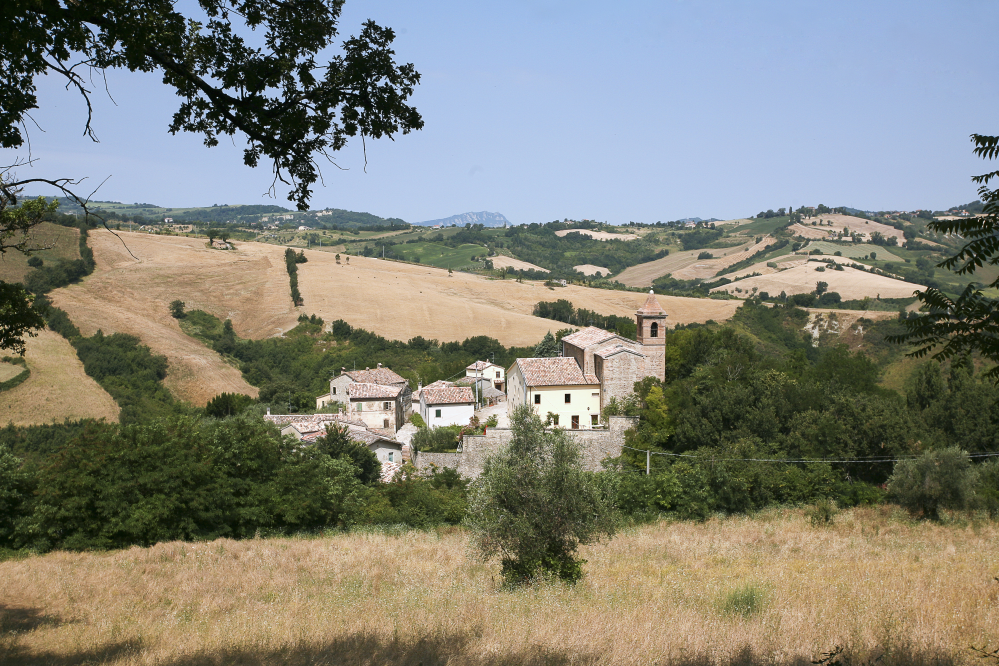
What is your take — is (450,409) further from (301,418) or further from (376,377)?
(376,377)

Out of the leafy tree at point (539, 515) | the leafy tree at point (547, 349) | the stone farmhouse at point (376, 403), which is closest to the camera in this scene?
the leafy tree at point (539, 515)

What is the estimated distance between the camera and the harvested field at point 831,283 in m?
109

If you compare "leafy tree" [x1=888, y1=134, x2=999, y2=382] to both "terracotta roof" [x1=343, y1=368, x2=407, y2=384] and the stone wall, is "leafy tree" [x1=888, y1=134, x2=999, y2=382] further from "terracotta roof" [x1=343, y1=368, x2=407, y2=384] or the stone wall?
"terracotta roof" [x1=343, y1=368, x2=407, y2=384]

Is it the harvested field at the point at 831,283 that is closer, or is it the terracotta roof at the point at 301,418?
the terracotta roof at the point at 301,418

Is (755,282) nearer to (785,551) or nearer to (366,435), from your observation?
(366,435)

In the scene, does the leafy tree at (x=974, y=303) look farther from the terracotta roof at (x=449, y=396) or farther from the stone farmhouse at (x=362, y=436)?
the terracotta roof at (x=449, y=396)

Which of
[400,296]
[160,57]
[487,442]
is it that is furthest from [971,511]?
[400,296]

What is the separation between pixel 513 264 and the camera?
566 feet

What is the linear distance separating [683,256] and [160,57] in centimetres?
19311

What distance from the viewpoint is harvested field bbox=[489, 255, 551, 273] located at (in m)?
165

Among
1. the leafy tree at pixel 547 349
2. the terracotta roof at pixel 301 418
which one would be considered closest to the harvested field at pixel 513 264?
the leafy tree at pixel 547 349

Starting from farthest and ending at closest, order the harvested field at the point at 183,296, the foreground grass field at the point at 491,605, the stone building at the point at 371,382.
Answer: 1. the harvested field at the point at 183,296
2. the stone building at the point at 371,382
3. the foreground grass field at the point at 491,605

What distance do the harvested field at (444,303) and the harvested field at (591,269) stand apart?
69.2 metres

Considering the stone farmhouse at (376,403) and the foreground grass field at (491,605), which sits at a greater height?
the foreground grass field at (491,605)
